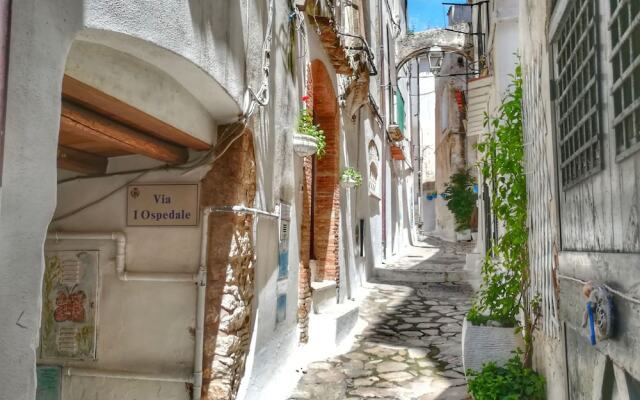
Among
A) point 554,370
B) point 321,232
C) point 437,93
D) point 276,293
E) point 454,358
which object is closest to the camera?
point 554,370

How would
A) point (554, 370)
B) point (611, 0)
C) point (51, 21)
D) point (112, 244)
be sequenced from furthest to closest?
point (112, 244), point (554, 370), point (611, 0), point (51, 21)

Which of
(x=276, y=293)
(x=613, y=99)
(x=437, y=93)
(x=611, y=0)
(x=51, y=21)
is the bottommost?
(x=276, y=293)

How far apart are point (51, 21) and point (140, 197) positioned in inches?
95.7

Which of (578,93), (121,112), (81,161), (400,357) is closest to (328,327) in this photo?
(400,357)

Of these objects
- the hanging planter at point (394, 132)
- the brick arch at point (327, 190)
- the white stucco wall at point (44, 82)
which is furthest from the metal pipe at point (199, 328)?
the hanging planter at point (394, 132)

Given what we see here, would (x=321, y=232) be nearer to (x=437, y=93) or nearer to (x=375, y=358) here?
(x=375, y=358)

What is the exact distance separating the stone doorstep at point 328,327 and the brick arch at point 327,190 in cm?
99

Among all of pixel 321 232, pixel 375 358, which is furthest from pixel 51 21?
pixel 321 232

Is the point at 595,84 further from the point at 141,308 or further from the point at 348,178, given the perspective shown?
the point at 348,178

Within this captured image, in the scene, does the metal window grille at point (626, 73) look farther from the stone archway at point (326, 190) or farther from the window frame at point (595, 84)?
the stone archway at point (326, 190)

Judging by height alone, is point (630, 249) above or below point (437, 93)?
below

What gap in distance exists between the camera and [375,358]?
6.59 m

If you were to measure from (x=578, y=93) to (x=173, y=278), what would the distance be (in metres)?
3.19

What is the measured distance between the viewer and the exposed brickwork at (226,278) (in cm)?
398
